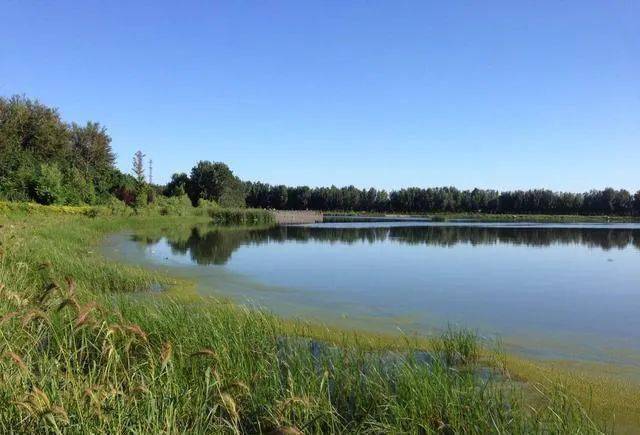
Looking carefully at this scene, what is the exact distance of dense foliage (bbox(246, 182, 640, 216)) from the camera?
98.2 meters

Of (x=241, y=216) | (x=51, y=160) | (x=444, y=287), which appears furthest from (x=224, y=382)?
(x=241, y=216)

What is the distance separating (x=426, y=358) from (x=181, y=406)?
356 centimetres

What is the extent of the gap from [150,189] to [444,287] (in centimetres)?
4192

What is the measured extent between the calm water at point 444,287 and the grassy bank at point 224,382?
7.66 feet

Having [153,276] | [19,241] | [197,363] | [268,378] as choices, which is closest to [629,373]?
[268,378]

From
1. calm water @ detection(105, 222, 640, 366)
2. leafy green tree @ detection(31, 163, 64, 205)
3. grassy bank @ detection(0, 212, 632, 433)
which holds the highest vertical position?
leafy green tree @ detection(31, 163, 64, 205)

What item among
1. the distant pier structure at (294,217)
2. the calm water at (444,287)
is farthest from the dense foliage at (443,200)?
the calm water at (444,287)

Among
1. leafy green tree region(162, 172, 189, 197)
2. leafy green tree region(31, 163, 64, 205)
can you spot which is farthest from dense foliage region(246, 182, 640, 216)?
leafy green tree region(31, 163, 64, 205)

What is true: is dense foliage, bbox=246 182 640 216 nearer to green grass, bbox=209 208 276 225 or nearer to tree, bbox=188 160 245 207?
tree, bbox=188 160 245 207

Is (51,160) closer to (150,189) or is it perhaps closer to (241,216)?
(150,189)

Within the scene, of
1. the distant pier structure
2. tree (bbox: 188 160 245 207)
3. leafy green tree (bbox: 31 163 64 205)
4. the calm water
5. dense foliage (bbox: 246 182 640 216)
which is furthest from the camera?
dense foliage (bbox: 246 182 640 216)

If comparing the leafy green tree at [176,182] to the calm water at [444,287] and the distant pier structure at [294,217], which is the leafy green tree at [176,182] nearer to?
the distant pier structure at [294,217]

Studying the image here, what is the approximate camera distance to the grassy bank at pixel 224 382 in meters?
2.68

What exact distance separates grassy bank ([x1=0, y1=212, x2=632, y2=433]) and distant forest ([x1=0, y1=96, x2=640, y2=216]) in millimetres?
29239
